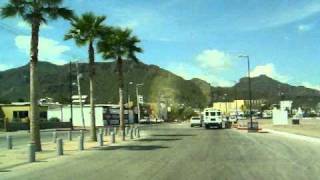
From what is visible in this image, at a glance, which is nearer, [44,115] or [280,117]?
[280,117]

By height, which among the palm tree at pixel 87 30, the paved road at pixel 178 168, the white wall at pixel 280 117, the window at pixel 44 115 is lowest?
the paved road at pixel 178 168

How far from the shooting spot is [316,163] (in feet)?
71.3

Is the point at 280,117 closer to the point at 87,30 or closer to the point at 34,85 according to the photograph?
the point at 87,30

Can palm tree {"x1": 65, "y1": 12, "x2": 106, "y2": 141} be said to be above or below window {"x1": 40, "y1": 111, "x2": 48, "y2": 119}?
above

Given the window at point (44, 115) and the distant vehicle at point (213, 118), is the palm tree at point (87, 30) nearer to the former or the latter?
the distant vehicle at point (213, 118)

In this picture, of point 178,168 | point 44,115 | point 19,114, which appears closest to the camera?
point 178,168

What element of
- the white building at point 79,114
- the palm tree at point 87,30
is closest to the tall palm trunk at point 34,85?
the palm tree at point 87,30

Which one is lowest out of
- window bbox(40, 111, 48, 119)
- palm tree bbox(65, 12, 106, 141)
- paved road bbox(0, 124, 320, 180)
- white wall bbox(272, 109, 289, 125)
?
paved road bbox(0, 124, 320, 180)

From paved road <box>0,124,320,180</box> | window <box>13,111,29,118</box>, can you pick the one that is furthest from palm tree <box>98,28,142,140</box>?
window <box>13,111,29,118</box>

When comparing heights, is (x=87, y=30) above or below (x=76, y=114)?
above

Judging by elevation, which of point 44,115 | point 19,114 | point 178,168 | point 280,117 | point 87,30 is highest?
point 87,30

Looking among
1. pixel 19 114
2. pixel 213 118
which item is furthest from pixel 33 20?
pixel 19 114

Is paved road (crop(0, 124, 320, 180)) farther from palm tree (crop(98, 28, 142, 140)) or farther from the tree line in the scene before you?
palm tree (crop(98, 28, 142, 140))

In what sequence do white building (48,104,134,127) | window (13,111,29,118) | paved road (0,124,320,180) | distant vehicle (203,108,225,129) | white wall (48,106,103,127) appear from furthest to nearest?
white wall (48,106,103,127) → white building (48,104,134,127) → window (13,111,29,118) → distant vehicle (203,108,225,129) → paved road (0,124,320,180)
